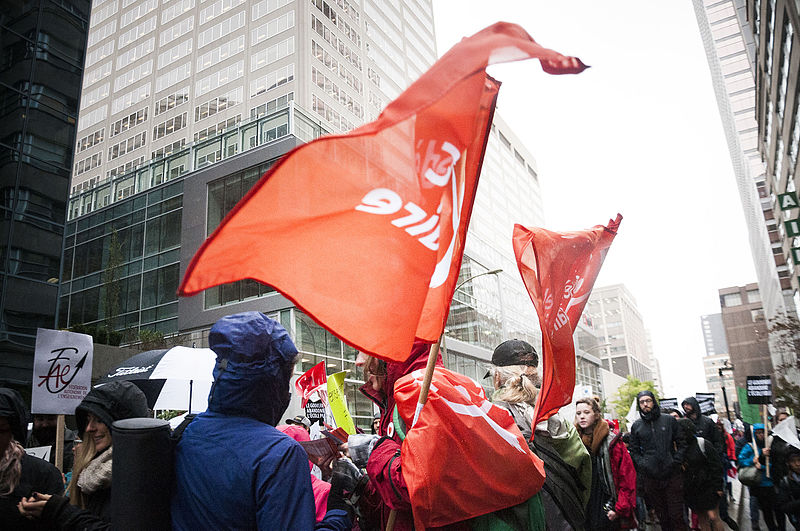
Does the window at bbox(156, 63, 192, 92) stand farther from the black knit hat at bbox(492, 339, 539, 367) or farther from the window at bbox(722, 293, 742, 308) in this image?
the window at bbox(722, 293, 742, 308)

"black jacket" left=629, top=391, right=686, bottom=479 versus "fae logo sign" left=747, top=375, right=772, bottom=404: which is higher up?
"fae logo sign" left=747, top=375, right=772, bottom=404

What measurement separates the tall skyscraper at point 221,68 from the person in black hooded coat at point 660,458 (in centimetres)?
2851

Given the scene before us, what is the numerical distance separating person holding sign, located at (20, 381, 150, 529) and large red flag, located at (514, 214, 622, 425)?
2157 mm

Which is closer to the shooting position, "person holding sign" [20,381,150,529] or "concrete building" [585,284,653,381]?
"person holding sign" [20,381,150,529]

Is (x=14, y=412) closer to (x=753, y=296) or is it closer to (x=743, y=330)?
(x=743, y=330)

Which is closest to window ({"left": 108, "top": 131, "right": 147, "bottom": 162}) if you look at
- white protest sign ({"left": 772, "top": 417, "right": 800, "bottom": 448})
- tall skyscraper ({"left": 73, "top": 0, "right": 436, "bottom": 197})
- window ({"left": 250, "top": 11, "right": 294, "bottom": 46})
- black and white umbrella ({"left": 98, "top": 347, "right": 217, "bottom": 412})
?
tall skyscraper ({"left": 73, "top": 0, "right": 436, "bottom": 197})

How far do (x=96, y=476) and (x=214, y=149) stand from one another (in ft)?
104

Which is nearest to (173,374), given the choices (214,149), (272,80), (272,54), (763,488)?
(763,488)

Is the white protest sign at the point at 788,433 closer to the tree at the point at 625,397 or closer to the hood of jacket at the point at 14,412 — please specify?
the hood of jacket at the point at 14,412

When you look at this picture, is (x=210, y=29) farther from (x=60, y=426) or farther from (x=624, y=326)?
(x=624, y=326)

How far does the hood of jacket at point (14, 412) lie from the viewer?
2.90m

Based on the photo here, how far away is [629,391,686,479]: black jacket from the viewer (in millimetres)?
7527

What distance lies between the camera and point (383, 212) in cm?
219

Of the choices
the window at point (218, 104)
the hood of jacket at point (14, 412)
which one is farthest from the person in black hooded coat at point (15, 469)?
the window at point (218, 104)
